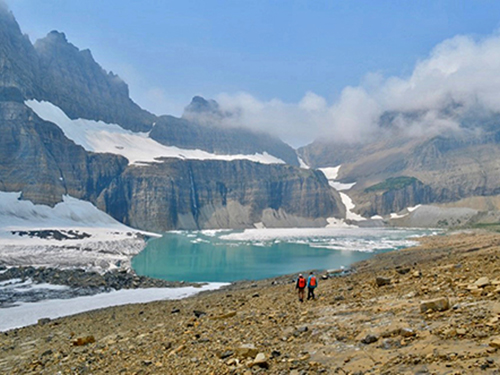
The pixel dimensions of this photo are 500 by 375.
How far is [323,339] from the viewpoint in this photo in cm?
1080

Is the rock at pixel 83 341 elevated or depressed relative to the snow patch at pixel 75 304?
elevated

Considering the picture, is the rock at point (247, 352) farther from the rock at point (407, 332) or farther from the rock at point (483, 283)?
the rock at point (483, 283)

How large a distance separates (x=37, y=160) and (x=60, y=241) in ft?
261

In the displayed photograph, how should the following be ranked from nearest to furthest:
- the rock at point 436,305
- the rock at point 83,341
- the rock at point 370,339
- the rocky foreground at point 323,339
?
1. the rocky foreground at point 323,339
2. the rock at point 370,339
3. the rock at point 436,305
4. the rock at point 83,341

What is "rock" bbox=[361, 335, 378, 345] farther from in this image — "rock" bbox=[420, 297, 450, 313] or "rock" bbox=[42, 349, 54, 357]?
"rock" bbox=[42, 349, 54, 357]

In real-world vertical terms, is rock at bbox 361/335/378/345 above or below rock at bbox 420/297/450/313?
below

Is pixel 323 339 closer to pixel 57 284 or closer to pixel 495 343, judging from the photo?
pixel 495 343

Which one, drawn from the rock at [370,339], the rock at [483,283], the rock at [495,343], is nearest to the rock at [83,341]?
the rock at [370,339]

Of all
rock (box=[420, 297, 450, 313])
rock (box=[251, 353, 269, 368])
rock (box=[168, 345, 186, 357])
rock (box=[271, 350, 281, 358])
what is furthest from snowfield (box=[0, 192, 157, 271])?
rock (box=[420, 297, 450, 313])

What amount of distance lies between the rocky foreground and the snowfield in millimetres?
41608

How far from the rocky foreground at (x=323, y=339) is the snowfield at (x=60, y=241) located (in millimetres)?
41608

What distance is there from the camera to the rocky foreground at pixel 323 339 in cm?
823

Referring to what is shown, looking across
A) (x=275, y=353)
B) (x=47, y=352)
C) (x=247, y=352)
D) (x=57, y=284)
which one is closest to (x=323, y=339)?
(x=275, y=353)

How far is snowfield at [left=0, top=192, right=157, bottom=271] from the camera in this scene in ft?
214
